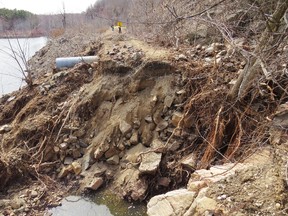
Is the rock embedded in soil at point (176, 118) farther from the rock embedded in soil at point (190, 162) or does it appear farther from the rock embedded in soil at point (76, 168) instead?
the rock embedded in soil at point (76, 168)

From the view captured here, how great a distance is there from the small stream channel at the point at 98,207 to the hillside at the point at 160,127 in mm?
87

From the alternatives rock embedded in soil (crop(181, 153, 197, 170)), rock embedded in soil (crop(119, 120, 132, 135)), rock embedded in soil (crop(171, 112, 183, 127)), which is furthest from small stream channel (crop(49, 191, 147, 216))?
rock embedded in soil (crop(171, 112, 183, 127))

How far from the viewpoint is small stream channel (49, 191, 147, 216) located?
3.57 meters

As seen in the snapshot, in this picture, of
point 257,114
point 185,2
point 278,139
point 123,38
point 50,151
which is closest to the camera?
point 278,139

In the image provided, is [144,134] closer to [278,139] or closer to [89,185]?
[89,185]

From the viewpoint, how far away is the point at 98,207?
369cm

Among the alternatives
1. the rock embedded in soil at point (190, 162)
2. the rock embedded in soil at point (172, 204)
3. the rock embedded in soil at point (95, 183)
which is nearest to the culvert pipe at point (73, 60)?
the rock embedded in soil at point (95, 183)

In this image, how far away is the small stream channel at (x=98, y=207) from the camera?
3.57 meters

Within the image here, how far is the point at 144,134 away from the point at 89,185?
0.95m

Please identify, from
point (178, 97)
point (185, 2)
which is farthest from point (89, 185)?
point (185, 2)

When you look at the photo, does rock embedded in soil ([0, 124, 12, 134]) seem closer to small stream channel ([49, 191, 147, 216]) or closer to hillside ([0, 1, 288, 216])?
hillside ([0, 1, 288, 216])

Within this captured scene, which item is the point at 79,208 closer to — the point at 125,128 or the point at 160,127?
the point at 125,128

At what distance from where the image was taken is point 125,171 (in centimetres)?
399

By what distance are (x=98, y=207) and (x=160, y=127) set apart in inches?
48.9
